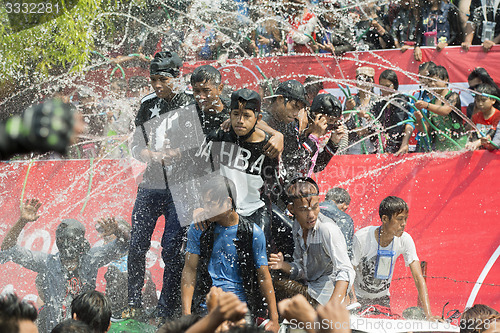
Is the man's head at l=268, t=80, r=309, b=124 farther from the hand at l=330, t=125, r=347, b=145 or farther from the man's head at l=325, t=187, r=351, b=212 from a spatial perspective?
the man's head at l=325, t=187, r=351, b=212

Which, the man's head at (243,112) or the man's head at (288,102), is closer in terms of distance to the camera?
the man's head at (243,112)

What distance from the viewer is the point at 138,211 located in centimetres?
472

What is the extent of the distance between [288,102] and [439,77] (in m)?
2.69

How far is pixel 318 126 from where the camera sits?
457 centimetres

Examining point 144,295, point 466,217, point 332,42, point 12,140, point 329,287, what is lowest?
point 144,295

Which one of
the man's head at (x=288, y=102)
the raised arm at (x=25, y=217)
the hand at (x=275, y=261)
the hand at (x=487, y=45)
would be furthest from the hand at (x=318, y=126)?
the hand at (x=487, y=45)

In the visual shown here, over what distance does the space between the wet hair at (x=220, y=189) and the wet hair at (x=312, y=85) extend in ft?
7.96

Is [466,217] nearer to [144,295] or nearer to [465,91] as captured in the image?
[465,91]

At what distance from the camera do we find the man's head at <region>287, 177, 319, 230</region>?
4031mm

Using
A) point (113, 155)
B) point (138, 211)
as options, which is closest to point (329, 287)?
point (138, 211)

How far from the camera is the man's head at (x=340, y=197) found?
5234 millimetres

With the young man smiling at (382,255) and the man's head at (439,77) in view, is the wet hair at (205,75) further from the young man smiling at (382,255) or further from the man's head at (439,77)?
the man's head at (439,77)

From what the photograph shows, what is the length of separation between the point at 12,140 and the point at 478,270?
4661mm

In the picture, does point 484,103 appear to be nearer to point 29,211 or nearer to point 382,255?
point 382,255
